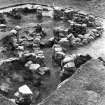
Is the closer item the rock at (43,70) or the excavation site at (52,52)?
the excavation site at (52,52)

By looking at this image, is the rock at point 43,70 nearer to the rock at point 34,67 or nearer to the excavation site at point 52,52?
the excavation site at point 52,52

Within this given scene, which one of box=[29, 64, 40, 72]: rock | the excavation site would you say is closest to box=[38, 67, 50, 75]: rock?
the excavation site

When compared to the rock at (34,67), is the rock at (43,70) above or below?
below

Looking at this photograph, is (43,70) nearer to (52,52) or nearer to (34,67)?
(34,67)

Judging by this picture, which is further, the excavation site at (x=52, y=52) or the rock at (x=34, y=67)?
the rock at (x=34, y=67)

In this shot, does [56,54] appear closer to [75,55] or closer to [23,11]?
[75,55]

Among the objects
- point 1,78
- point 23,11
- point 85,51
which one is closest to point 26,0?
point 23,11

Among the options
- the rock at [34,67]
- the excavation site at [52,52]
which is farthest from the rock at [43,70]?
the rock at [34,67]

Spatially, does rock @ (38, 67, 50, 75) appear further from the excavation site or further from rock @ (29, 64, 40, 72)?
rock @ (29, 64, 40, 72)

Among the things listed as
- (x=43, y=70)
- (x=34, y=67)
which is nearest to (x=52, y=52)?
(x=43, y=70)
